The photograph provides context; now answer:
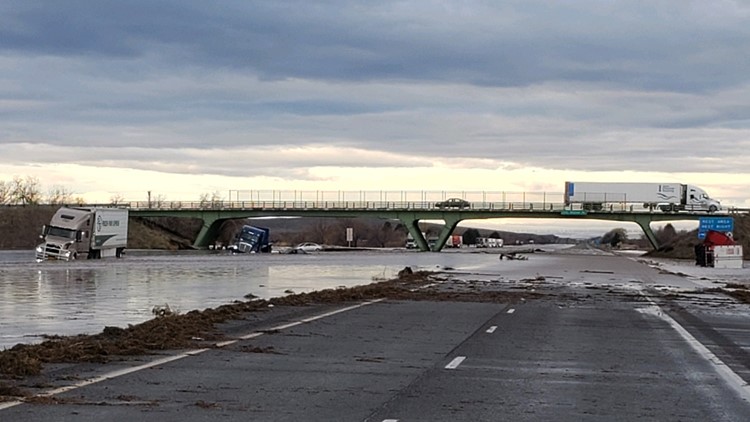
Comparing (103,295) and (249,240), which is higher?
(249,240)

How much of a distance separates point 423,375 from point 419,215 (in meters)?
111

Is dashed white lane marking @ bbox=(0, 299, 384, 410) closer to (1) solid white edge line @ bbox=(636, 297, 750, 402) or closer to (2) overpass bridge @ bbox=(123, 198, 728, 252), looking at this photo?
(1) solid white edge line @ bbox=(636, 297, 750, 402)

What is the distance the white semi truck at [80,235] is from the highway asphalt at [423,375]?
180 ft

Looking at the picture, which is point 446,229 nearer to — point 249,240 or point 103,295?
point 249,240

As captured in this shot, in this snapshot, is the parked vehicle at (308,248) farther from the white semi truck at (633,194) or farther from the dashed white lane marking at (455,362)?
the dashed white lane marking at (455,362)

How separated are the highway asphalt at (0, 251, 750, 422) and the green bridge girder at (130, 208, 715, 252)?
97.6 meters

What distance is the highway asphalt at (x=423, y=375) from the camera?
36.6 ft

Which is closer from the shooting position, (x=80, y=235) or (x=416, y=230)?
(x=80, y=235)

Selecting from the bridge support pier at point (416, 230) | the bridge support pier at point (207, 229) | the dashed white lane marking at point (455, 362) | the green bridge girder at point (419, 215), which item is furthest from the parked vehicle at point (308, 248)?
the dashed white lane marking at point (455, 362)

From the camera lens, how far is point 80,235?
7844 centimetres

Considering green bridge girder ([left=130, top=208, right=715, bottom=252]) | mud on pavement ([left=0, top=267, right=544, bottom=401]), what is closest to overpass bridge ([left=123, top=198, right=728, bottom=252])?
green bridge girder ([left=130, top=208, right=715, bottom=252])

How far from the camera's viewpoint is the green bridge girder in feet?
398

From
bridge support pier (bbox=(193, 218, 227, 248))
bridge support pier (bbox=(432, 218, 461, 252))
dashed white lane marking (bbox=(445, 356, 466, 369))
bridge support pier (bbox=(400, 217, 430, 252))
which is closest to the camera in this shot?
dashed white lane marking (bbox=(445, 356, 466, 369))

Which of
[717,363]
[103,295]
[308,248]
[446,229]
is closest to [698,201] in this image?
[446,229]
